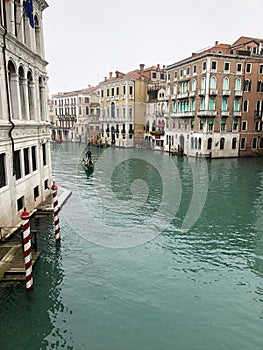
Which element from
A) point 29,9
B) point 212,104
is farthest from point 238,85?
point 29,9

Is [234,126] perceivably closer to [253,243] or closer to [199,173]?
[199,173]

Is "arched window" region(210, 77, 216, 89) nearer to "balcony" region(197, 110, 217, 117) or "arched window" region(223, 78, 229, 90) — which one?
"arched window" region(223, 78, 229, 90)

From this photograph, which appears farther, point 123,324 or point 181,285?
point 181,285

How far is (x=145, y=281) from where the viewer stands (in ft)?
22.7

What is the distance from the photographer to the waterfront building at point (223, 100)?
27828 mm

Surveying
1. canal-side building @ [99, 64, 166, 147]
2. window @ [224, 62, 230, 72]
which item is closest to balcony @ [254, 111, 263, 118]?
window @ [224, 62, 230, 72]

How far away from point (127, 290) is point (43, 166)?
763 centimetres

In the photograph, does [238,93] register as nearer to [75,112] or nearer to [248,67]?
[248,67]

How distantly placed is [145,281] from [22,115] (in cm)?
718

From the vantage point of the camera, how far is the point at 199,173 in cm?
2125

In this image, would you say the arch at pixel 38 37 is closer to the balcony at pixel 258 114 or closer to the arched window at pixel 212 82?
the arched window at pixel 212 82

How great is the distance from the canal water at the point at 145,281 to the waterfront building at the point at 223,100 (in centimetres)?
1635

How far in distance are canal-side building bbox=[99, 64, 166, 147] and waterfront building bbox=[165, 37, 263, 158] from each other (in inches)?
412

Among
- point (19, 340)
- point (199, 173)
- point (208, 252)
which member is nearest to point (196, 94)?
point (199, 173)
